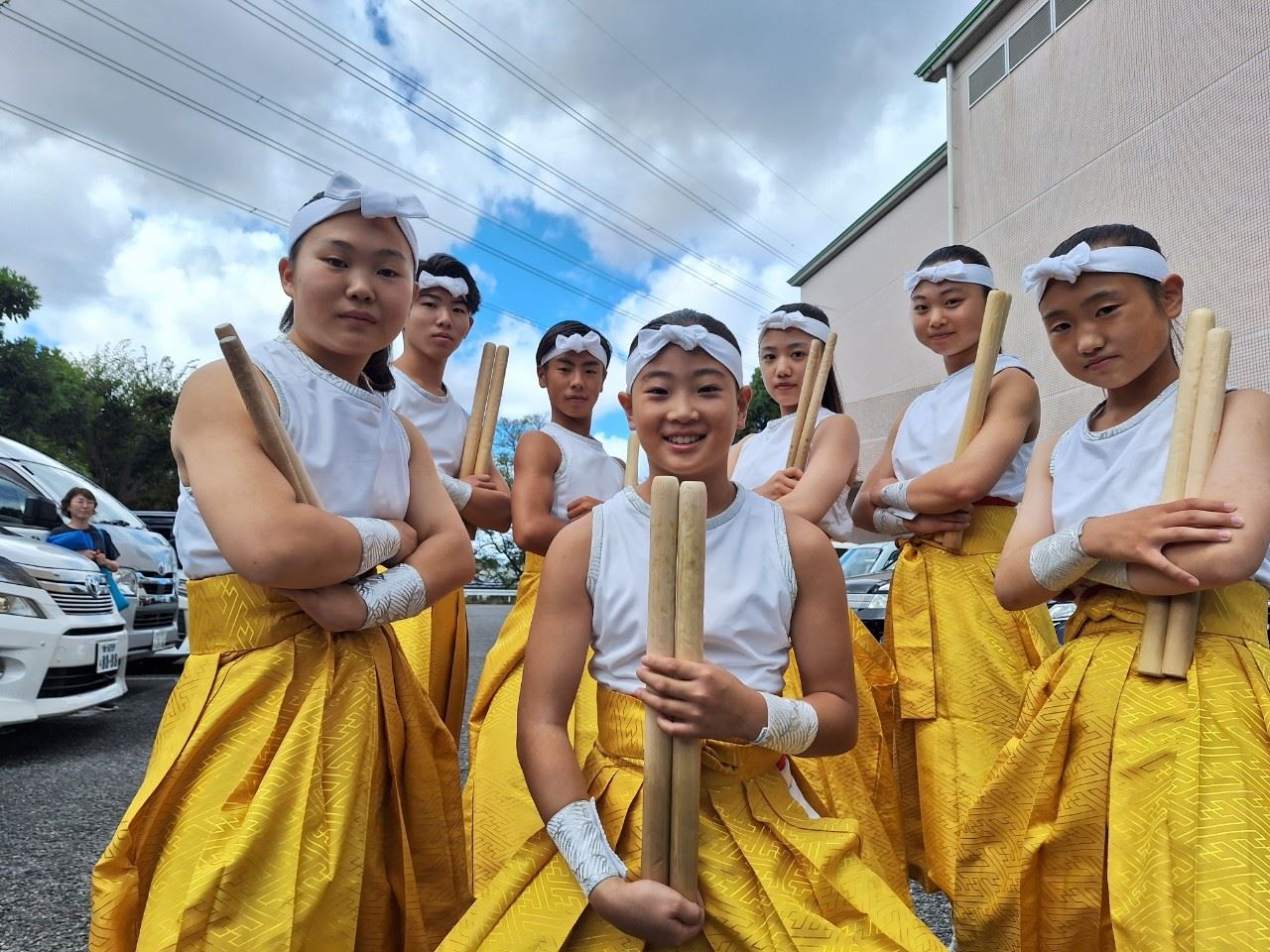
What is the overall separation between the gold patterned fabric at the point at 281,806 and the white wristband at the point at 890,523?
5.82 ft

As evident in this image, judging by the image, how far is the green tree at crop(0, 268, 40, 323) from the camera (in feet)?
80.3

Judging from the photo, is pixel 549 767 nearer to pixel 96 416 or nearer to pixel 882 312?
pixel 882 312

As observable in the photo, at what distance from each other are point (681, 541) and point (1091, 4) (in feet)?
55.2

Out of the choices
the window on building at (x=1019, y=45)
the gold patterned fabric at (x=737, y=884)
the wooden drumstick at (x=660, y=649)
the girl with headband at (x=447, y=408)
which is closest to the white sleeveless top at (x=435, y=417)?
the girl with headband at (x=447, y=408)

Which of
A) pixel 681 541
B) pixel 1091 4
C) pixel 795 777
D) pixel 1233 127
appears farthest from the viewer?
pixel 1091 4

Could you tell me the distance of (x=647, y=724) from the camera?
1.52 meters

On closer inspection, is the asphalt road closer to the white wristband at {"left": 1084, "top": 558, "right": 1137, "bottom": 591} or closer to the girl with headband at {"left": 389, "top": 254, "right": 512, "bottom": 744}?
the girl with headband at {"left": 389, "top": 254, "right": 512, "bottom": 744}

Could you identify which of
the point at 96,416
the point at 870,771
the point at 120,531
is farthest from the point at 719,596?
the point at 96,416

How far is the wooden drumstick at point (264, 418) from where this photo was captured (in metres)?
1.59

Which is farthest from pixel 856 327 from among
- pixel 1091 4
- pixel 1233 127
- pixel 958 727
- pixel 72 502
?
pixel 958 727

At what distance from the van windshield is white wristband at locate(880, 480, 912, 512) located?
6.92 meters

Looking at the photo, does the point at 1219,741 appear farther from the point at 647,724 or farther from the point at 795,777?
the point at 647,724

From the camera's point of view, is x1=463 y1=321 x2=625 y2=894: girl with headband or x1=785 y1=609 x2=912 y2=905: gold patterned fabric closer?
x1=785 y1=609 x2=912 y2=905: gold patterned fabric

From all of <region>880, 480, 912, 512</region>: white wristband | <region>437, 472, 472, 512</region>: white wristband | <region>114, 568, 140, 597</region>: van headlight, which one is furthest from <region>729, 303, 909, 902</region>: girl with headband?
<region>114, 568, 140, 597</region>: van headlight
